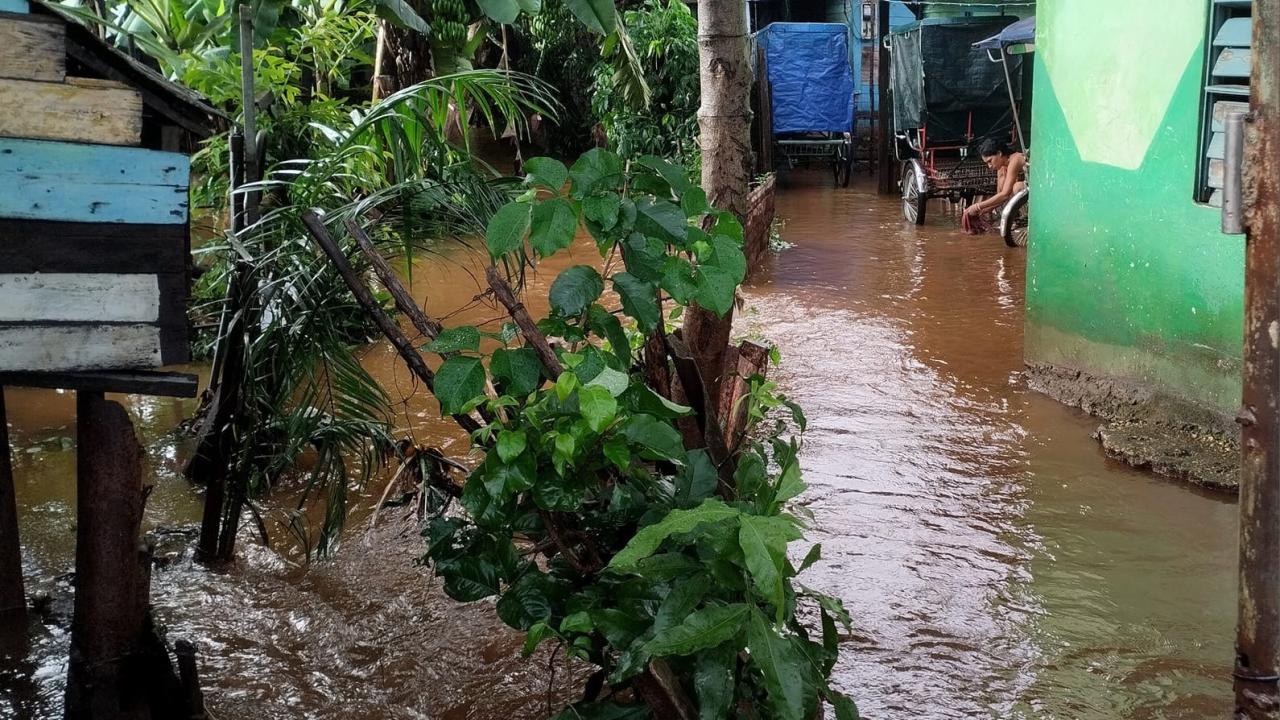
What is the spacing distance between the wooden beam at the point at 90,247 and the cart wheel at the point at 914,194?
10970mm

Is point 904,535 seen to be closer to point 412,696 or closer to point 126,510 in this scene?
point 412,696

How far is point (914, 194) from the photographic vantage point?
1388 centimetres

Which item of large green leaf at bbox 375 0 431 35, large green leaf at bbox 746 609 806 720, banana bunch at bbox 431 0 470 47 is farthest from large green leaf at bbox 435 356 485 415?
banana bunch at bbox 431 0 470 47

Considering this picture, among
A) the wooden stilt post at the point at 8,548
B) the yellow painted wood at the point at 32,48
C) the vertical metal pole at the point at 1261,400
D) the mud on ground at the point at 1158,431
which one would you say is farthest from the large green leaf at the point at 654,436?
the mud on ground at the point at 1158,431

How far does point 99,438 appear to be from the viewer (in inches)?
148

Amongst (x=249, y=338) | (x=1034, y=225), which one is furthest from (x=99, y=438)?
(x=1034, y=225)

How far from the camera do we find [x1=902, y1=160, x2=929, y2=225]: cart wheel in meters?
13.5

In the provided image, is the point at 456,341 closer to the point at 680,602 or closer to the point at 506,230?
the point at 506,230

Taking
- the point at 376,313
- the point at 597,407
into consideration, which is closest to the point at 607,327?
the point at 597,407

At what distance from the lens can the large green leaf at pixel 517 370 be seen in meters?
3.03

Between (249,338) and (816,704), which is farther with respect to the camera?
(249,338)

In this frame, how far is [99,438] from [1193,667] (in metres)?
3.73

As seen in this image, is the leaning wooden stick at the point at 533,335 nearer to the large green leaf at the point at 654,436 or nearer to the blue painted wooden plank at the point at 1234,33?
the large green leaf at the point at 654,436

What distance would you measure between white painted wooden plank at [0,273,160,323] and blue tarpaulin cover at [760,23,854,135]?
14067mm
